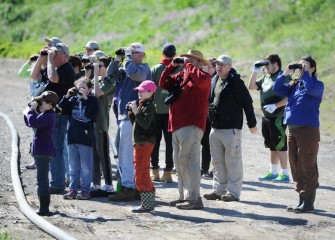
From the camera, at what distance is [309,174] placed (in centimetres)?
1222

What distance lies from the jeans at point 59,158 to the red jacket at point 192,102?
2.03 metres

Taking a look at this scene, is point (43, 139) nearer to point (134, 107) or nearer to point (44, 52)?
point (134, 107)

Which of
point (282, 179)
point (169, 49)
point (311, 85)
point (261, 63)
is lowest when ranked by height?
point (282, 179)

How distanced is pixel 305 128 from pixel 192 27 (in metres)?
26.5

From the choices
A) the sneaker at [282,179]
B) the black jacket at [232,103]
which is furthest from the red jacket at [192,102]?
the sneaker at [282,179]

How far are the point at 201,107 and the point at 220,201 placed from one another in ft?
4.99

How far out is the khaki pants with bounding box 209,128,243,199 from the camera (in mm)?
13016

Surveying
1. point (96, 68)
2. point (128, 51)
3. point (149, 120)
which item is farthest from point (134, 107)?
point (96, 68)

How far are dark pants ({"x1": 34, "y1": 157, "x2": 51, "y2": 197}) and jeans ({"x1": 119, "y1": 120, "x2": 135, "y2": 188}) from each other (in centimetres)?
150

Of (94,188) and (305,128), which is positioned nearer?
(305,128)

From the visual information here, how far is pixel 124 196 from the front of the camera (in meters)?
12.8

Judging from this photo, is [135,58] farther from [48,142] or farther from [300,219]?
[300,219]

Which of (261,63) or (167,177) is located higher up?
(261,63)

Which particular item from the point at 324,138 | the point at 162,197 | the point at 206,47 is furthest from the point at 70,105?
the point at 206,47
